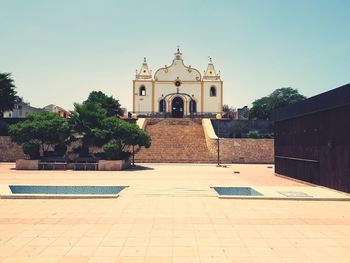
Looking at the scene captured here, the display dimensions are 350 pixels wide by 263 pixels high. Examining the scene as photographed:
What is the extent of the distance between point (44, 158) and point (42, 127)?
226 centimetres

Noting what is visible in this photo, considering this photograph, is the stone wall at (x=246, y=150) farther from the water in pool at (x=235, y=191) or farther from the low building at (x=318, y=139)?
the water in pool at (x=235, y=191)

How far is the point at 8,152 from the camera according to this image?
3114 cm

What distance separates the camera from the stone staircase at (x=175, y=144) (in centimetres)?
3052

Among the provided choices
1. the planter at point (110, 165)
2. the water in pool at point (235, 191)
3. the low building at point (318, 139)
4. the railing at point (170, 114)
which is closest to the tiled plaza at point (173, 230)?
the water in pool at point (235, 191)

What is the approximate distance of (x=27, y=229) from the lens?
7398 millimetres

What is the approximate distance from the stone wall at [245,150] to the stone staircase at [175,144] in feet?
3.74

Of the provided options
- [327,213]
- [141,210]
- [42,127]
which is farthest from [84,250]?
[42,127]

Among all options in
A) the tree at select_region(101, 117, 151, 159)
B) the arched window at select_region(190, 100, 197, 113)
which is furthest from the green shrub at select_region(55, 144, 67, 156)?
the arched window at select_region(190, 100, 197, 113)

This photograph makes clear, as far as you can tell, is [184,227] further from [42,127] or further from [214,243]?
[42,127]

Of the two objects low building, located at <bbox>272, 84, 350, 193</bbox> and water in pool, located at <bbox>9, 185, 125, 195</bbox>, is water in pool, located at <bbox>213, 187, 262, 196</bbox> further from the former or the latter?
water in pool, located at <bbox>9, 185, 125, 195</bbox>

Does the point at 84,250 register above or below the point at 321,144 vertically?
below

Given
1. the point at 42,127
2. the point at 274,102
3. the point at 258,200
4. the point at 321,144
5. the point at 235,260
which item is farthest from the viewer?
the point at 274,102

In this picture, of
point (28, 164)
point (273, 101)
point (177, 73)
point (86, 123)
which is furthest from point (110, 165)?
point (273, 101)

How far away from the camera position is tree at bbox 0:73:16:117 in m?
35.3
